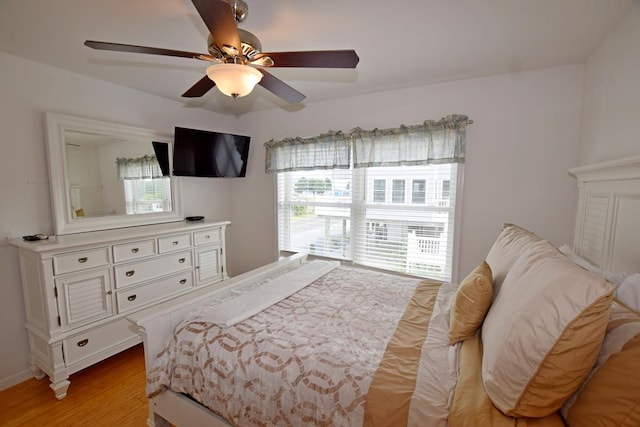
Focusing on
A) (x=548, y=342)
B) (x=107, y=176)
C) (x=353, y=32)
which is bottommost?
(x=548, y=342)

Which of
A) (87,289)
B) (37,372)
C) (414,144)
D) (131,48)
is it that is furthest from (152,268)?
(414,144)

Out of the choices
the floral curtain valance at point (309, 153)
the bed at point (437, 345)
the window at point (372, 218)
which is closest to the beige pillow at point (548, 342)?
the bed at point (437, 345)

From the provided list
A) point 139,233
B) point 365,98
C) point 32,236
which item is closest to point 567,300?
point 365,98

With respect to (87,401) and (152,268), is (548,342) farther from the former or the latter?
(152,268)

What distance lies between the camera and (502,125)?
236 cm

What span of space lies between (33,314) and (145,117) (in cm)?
197

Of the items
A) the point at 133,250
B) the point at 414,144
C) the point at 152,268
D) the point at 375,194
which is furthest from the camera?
the point at 375,194

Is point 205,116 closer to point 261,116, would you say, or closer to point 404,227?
point 261,116

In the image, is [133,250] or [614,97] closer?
[614,97]

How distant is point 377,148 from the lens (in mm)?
2809

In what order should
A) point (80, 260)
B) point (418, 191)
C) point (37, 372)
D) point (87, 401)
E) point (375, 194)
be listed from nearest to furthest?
point (87, 401) → point (80, 260) → point (37, 372) → point (418, 191) → point (375, 194)

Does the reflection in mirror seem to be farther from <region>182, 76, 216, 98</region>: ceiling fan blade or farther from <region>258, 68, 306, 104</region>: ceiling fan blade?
<region>258, 68, 306, 104</region>: ceiling fan blade

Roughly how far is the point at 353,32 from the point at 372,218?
1780 mm

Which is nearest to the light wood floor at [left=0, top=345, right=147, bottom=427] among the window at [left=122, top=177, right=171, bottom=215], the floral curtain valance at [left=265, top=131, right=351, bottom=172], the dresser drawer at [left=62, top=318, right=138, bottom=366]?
the dresser drawer at [left=62, top=318, right=138, bottom=366]
